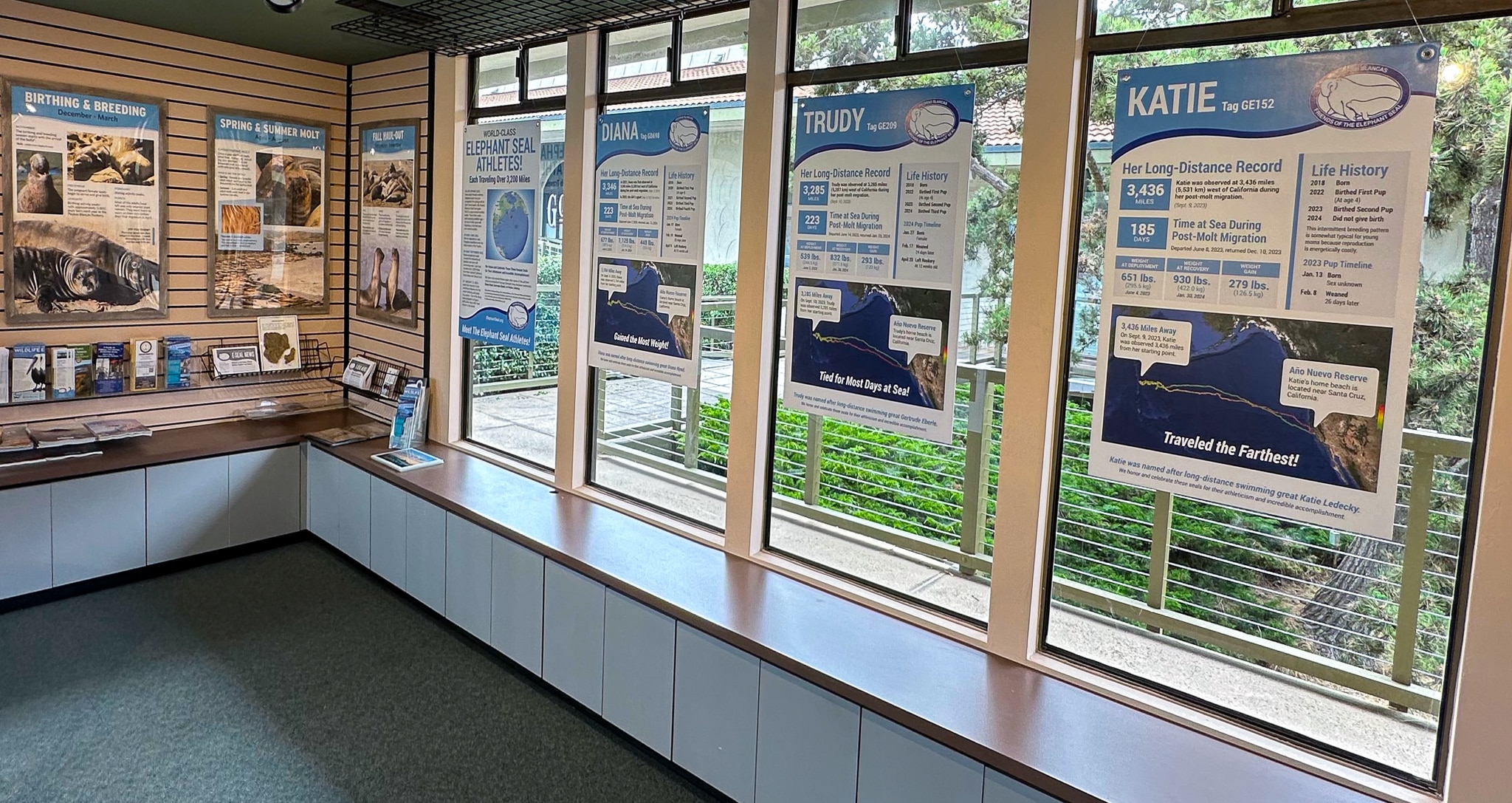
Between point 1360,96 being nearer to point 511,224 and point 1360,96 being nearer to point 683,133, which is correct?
point 683,133

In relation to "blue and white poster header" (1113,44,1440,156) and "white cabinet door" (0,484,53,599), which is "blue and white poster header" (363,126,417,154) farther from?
"blue and white poster header" (1113,44,1440,156)

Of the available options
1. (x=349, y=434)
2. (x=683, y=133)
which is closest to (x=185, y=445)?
(x=349, y=434)

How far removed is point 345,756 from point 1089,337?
310 centimetres

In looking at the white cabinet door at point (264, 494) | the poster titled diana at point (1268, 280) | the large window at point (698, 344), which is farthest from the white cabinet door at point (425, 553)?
the poster titled diana at point (1268, 280)

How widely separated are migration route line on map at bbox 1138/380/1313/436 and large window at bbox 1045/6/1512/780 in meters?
0.22

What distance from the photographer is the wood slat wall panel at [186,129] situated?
474 cm

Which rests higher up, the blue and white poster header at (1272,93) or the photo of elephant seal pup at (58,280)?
the blue and white poster header at (1272,93)

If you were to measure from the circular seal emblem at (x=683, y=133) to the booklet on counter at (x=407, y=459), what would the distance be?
229cm

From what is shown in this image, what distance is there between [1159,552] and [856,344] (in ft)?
4.08

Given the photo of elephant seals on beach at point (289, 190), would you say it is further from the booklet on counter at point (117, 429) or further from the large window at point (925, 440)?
the large window at point (925, 440)

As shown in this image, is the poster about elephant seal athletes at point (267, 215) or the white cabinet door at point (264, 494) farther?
the poster about elephant seal athletes at point (267, 215)

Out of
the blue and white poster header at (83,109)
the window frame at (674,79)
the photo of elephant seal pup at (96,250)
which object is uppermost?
the window frame at (674,79)

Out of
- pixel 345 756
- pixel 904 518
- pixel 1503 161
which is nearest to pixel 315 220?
pixel 345 756

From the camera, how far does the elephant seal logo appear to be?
2.20 metres
